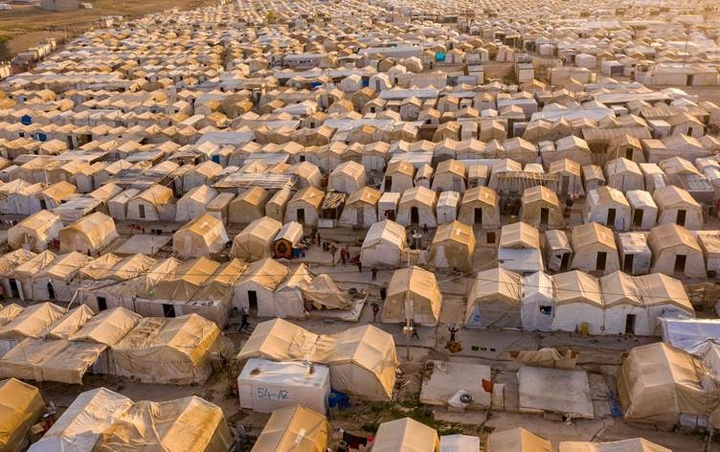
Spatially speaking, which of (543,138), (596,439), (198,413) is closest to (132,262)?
(198,413)

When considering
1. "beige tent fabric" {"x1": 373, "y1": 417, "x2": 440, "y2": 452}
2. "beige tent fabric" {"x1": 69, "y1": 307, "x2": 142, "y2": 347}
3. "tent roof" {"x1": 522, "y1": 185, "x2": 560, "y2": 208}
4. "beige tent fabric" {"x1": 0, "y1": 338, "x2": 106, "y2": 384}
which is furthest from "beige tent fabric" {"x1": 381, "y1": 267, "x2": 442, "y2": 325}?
"beige tent fabric" {"x1": 0, "y1": 338, "x2": 106, "y2": 384}

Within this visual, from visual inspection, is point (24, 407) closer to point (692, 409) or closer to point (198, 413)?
point (198, 413)

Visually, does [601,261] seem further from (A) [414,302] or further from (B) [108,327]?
(B) [108,327]

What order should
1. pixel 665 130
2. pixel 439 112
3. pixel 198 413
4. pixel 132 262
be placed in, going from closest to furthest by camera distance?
pixel 198 413 → pixel 132 262 → pixel 665 130 → pixel 439 112

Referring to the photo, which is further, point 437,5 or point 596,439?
point 437,5

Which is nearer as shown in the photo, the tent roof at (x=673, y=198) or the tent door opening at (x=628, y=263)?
the tent door opening at (x=628, y=263)

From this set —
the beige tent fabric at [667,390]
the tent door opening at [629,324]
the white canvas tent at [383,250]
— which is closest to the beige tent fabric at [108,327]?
the white canvas tent at [383,250]

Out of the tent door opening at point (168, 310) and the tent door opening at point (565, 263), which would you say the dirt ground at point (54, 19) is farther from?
the tent door opening at point (565, 263)

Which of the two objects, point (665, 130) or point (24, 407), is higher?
point (665, 130)

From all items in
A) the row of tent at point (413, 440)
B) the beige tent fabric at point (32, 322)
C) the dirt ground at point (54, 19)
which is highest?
the dirt ground at point (54, 19)
